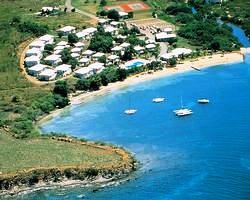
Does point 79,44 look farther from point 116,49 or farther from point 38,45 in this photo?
point 116,49

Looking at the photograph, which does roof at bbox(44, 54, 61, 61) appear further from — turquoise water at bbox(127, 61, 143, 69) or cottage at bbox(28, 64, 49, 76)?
turquoise water at bbox(127, 61, 143, 69)

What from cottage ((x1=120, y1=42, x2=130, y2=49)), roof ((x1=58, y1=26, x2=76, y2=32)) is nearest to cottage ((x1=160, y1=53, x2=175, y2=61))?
cottage ((x1=120, y1=42, x2=130, y2=49))

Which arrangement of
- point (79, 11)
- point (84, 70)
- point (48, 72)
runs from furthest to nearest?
point (79, 11), point (48, 72), point (84, 70)

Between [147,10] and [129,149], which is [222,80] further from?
[147,10]

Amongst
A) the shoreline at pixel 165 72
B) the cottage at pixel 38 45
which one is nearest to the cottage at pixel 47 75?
the shoreline at pixel 165 72

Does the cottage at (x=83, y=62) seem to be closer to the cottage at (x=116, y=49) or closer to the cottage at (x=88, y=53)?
the cottage at (x=88, y=53)

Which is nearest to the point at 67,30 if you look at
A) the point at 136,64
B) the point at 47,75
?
the point at 136,64

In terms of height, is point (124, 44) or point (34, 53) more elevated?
point (124, 44)
